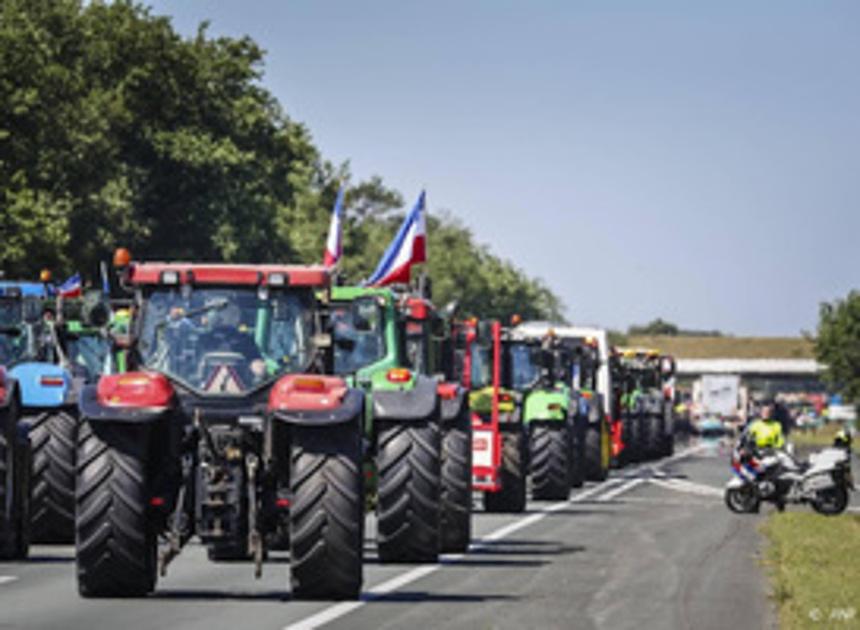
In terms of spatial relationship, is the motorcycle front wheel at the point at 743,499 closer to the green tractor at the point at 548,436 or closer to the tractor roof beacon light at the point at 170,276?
the green tractor at the point at 548,436

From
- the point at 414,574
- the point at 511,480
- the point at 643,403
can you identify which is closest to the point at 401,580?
the point at 414,574

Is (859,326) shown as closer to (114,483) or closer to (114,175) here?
(114,175)

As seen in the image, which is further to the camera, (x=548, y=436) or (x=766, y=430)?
(x=548, y=436)

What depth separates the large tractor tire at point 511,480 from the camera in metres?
33.1

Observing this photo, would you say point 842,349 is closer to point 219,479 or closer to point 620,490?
point 620,490

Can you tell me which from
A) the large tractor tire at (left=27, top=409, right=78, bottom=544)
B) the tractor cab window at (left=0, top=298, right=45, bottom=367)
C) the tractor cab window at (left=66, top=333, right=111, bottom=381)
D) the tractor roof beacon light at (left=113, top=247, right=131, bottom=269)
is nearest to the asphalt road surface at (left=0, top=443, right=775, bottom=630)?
the large tractor tire at (left=27, top=409, right=78, bottom=544)

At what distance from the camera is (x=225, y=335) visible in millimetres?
18016

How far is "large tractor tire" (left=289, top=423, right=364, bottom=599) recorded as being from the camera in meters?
A: 16.8

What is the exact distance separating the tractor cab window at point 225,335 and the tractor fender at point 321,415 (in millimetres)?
1028

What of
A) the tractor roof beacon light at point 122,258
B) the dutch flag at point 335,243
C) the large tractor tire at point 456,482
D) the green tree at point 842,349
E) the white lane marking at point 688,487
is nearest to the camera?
the tractor roof beacon light at point 122,258

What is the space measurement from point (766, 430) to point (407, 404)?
60.7 ft

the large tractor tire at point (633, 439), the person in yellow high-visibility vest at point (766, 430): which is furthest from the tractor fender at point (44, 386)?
the large tractor tire at point (633, 439)

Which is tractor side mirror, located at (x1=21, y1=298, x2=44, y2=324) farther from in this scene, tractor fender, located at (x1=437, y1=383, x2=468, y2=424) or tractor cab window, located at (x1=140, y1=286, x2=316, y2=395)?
tractor cab window, located at (x1=140, y1=286, x2=316, y2=395)

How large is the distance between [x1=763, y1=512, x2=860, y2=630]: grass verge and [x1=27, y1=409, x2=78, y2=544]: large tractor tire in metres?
6.47
